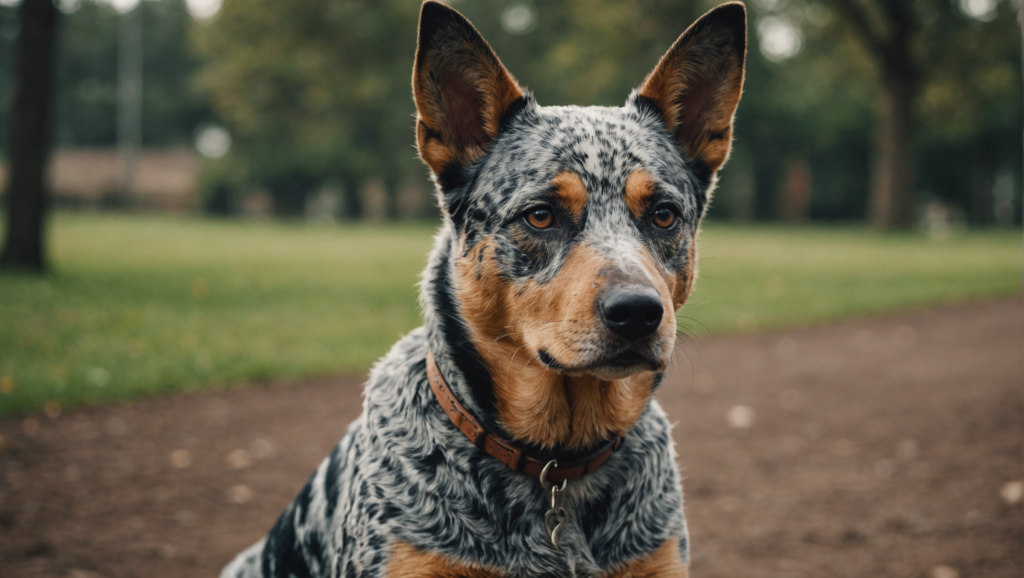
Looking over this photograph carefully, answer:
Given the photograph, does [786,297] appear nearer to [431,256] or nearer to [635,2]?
[431,256]

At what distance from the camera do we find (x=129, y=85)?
60625 millimetres

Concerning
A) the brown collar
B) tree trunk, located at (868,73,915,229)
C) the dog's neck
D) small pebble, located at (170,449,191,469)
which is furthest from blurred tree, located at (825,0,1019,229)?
the brown collar

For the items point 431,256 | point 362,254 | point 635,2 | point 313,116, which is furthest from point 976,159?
point 431,256

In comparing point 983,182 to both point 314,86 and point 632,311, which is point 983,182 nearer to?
point 314,86

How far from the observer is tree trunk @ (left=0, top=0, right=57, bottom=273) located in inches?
537

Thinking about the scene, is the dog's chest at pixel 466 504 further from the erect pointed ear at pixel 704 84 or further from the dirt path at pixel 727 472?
the dirt path at pixel 727 472

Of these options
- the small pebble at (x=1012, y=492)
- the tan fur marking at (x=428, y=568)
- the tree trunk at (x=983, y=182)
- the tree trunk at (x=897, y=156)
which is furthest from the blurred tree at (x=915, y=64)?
the tan fur marking at (x=428, y=568)

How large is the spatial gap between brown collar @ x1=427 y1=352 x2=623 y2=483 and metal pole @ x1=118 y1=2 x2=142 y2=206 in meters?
62.7

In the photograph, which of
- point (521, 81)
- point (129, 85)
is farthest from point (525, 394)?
point (129, 85)

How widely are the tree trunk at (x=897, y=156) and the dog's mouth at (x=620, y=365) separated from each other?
95.1ft

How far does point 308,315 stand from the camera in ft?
37.3

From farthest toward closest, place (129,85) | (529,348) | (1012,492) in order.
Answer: (129,85) < (1012,492) < (529,348)

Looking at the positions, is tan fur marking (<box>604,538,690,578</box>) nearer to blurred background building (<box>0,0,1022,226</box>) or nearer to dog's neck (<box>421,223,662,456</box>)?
dog's neck (<box>421,223,662,456</box>)

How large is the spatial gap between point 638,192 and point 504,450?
1109 millimetres
